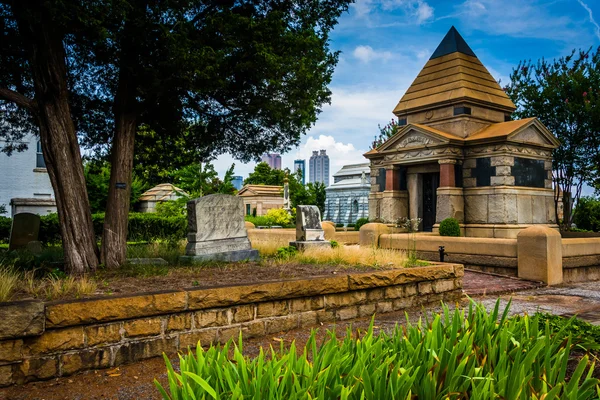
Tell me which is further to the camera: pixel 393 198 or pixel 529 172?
pixel 393 198

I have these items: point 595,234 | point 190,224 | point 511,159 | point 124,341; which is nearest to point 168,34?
point 190,224

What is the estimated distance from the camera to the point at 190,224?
9.54m

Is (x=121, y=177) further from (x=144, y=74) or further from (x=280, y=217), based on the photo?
(x=280, y=217)

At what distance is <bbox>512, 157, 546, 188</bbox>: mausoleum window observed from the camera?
15.8 metres

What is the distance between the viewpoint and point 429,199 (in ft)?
59.4

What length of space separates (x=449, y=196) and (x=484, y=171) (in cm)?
143

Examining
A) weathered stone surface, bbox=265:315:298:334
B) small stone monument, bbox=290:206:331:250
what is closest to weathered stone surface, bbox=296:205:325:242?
small stone monument, bbox=290:206:331:250

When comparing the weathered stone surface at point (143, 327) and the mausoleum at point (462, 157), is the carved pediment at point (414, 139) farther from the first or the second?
the weathered stone surface at point (143, 327)

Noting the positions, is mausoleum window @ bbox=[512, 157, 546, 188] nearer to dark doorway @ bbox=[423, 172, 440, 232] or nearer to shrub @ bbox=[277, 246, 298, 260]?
dark doorway @ bbox=[423, 172, 440, 232]

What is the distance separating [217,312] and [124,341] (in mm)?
1100

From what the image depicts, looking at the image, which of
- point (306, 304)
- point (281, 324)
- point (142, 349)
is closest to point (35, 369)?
point (142, 349)

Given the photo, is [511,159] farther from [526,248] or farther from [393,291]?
[393,291]

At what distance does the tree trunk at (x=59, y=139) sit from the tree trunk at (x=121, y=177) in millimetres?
464

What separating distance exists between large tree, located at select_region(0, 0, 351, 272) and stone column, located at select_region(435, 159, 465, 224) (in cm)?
739
